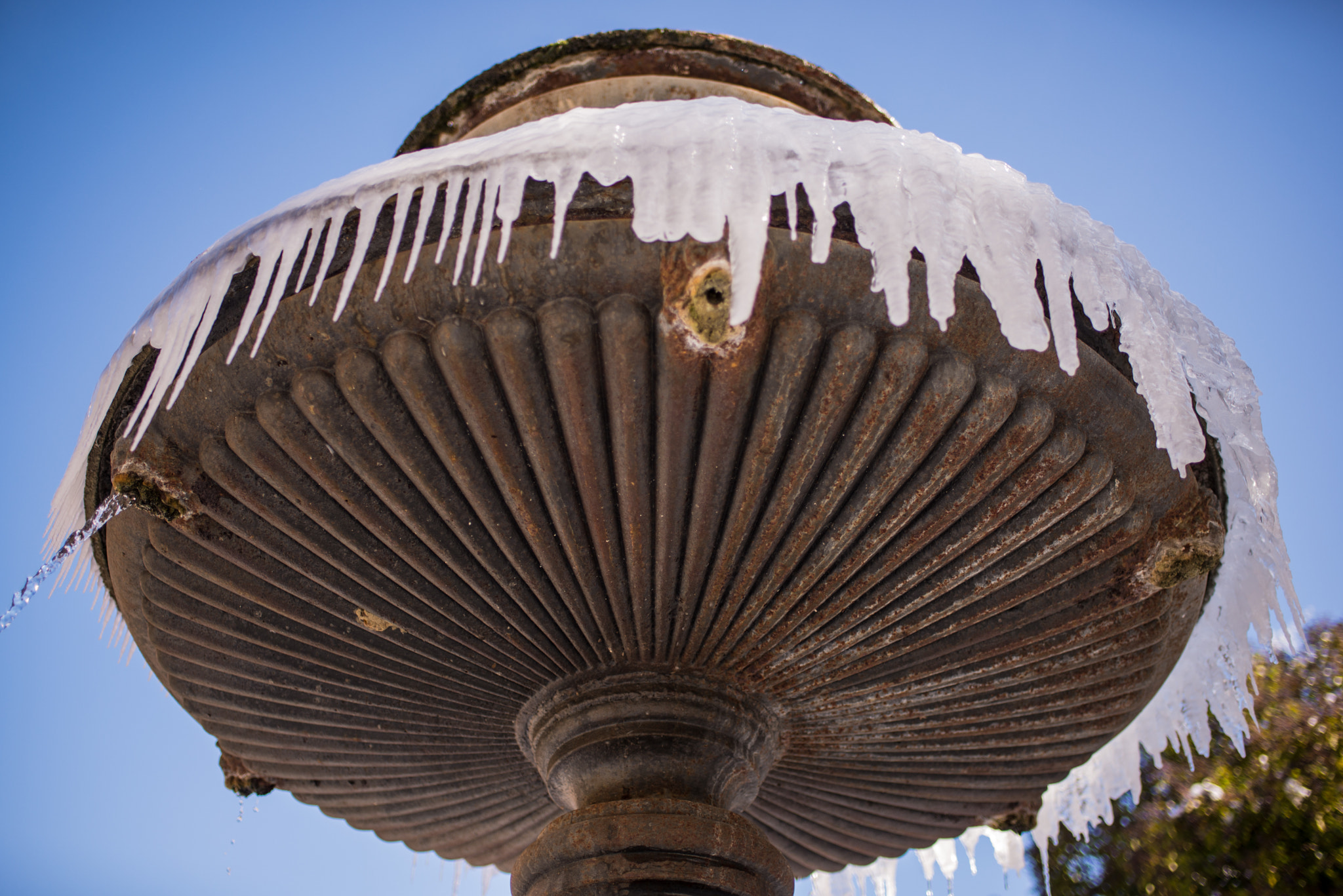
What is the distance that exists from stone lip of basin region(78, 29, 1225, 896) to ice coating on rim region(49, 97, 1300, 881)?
14 cm

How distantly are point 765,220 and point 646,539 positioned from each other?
1.24 metres

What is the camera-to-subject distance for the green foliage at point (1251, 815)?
24.1 feet

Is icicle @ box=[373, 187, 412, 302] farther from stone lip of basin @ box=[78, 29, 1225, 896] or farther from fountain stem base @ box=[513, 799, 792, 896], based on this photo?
fountain stem base @ box=[513, 799, 792, 896]

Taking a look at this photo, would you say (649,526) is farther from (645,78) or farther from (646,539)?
(645,78)

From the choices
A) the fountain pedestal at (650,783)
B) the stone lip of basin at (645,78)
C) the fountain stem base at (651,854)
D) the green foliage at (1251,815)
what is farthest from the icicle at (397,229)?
the green foliage at (1251,815)

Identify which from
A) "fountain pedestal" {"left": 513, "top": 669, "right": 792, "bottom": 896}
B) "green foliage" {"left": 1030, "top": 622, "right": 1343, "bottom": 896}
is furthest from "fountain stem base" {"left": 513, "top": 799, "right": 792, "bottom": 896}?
"green foliage" {"left": 1030, "top": 622, "right": 1343, "bottom": 896}

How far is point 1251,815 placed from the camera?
7.84 meters

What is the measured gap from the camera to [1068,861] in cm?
915

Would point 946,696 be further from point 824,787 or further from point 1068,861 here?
point 1068,861

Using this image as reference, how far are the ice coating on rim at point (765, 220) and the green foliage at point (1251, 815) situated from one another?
5.18m

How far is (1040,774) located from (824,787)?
1030 mm

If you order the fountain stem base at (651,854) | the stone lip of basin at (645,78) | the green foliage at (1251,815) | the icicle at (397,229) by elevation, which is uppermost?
the stone lip of basin at (645,78)

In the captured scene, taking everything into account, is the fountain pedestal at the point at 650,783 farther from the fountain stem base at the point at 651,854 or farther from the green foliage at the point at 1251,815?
the green foliage at the point at 1251,815

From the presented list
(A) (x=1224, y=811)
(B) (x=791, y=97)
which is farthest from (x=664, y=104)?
(A) (x=1224, y=811)
